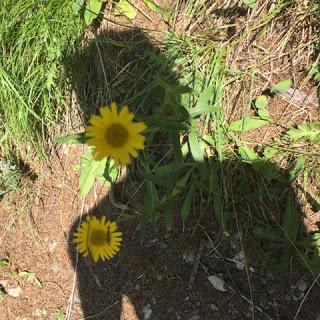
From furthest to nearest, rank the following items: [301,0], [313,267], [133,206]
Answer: [133,206], [301,0], [313,267]

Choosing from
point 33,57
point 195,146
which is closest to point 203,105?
point 195,146

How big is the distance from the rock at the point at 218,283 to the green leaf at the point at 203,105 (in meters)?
0.72

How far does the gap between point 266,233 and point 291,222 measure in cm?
11

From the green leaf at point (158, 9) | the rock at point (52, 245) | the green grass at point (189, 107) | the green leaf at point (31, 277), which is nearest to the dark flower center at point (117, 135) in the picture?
the green grass at point (189, 107)

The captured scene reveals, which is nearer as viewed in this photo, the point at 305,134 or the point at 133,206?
the point at 305,134

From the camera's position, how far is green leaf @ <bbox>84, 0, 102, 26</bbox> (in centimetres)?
242

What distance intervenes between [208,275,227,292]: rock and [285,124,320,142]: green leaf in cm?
67

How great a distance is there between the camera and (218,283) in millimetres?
2219

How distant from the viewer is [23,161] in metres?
2.79

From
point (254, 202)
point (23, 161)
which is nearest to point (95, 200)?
point (23, 161)

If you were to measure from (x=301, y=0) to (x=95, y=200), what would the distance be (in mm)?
1288

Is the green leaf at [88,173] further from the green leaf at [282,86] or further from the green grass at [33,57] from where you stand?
the green leaf at [282,86]

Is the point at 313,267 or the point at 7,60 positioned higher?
the point at 7,60

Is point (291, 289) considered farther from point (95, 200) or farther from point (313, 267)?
point (95, 200)
